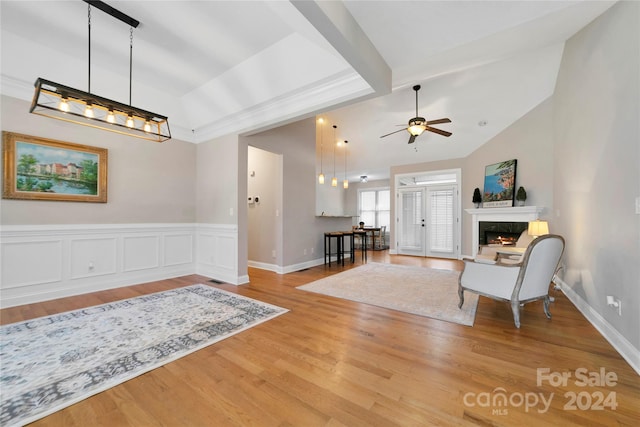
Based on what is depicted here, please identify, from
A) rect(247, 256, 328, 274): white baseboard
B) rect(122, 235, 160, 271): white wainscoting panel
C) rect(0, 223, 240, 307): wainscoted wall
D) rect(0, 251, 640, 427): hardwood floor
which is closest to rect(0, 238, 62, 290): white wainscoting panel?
rect(0, 223, 240, 307): wainscoted wall

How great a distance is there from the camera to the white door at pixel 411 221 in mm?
7453

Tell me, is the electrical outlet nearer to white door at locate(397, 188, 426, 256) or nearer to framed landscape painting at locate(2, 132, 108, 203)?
white door at locate(397, 188, 426, 256)

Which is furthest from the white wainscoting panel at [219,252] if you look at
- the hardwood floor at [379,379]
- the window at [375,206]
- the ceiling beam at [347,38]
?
the window at [375,206]

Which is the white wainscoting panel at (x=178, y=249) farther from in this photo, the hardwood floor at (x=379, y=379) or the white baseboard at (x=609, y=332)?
the white baseboard at (x=609, y=332)

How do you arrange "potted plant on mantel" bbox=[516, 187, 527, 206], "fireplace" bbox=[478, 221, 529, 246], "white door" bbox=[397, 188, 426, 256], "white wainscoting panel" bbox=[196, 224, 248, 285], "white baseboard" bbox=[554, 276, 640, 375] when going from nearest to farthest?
"white baseboard" bbox=[554, 276, 640, 375], "white wainscoting panel" bbox=[196, 224, 248, 285], "potted plant on mantel" bbox=[516, 187, 527, 206], "fireplace" bbox=[478, 221, 529, 246], "white door" bbox=[397, 188, 426, 256]

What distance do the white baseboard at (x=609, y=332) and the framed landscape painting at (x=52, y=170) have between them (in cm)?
609

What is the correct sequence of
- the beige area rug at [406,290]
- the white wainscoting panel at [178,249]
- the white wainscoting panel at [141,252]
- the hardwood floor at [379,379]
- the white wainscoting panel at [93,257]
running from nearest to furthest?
1. the hardwood floor at [379,379]
2. the beige area rug at [406,290]
3. the white wainscoting panel at [93,257]
4. the white wainscoting panel at [141,252]
5. the white wainscoting panel at [178,249]

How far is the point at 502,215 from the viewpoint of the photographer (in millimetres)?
5605

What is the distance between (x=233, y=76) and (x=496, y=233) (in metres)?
6.24

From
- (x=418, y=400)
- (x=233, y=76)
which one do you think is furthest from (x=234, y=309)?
(x=233, y=76)

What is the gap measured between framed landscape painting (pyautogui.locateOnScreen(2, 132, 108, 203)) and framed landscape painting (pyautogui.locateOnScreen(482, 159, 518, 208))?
752 cm

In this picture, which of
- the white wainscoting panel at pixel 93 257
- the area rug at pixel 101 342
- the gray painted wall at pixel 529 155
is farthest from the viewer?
the gray painted wall at pixel 529 155

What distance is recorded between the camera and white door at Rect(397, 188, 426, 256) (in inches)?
293

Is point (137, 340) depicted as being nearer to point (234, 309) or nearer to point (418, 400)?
point (234, 309)
